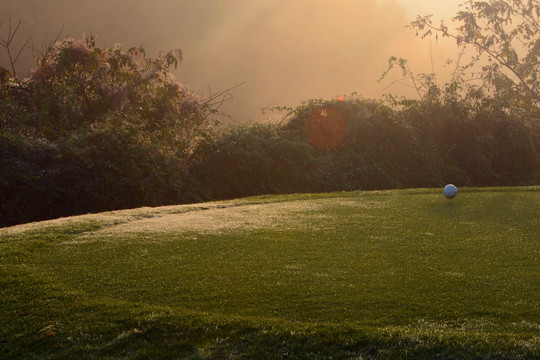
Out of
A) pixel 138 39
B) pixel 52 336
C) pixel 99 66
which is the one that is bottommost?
pixel 52 336

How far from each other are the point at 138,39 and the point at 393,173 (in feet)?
37.2

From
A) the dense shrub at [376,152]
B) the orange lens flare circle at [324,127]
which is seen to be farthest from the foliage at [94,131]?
the orange lens flare circle at [324,127]

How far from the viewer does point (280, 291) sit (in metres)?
3.94

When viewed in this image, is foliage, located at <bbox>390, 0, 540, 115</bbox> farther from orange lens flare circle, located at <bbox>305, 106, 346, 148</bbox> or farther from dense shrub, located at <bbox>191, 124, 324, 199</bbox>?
dense shrub, located at <bbox>191, 124, 324, 199</bbox>

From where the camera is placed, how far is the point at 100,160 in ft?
42.6

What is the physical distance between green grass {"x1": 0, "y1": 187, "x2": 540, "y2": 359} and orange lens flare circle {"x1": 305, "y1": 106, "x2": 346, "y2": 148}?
10347mm

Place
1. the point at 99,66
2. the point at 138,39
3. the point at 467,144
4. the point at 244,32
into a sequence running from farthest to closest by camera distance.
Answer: the point at 244,32
the point at 138,39
the point at 467,144
the point at 99,66

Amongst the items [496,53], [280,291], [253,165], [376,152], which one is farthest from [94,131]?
[496,53]

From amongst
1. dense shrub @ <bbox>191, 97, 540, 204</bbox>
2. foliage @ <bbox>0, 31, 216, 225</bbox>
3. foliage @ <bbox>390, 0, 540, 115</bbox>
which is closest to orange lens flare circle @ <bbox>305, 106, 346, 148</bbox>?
dense shrub @ <bbox>191, 97, 540, 204</bbox>

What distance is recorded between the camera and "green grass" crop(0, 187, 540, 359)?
3246 mm

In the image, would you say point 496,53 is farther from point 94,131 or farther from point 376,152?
point 94,131

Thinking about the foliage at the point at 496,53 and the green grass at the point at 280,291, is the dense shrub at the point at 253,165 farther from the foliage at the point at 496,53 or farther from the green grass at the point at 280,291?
the green grass at the point at 280,291

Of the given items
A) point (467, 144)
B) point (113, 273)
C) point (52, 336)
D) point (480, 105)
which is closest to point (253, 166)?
point (467, 144)

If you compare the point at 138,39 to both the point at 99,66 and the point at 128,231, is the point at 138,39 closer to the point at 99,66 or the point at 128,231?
the point at 99,66
